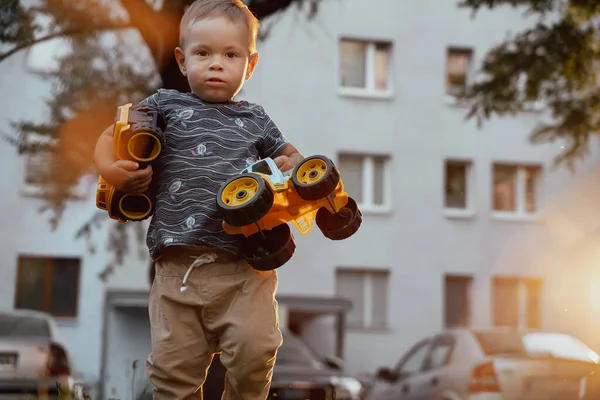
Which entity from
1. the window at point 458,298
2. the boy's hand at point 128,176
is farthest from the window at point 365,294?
the boy's hand at point 128,176

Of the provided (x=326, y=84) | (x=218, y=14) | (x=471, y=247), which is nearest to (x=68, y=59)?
(x=218, y=14)

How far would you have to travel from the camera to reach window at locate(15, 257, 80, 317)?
26.6 metres

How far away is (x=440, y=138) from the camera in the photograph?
28578mm

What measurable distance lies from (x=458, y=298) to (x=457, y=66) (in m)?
5.68

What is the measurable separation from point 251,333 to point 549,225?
88.2 feet

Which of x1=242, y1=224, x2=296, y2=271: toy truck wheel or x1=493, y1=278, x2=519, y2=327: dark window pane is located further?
x1=493, y1=278, x2=519, y2=327: dark window pane

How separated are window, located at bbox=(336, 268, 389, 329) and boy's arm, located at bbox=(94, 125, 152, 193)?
24.8m

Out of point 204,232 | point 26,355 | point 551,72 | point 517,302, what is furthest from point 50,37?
point 517,302

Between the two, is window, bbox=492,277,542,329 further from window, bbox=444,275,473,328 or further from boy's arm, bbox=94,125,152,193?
boy's arm, bbox=94,125,152,193

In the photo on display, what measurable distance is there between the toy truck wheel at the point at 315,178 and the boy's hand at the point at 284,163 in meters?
0.26

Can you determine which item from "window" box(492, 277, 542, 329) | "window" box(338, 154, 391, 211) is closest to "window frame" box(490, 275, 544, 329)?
"window" box(492, 277, 542, 329)

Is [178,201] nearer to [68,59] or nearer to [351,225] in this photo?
[351,225]

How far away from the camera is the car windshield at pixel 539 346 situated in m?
10.3

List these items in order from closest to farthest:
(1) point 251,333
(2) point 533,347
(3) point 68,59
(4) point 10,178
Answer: (1) point 251,333
(2) point 533,347
(3) point 68,59
(4) point 10,178
